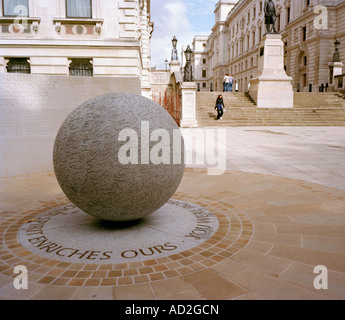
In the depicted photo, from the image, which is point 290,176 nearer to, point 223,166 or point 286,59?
point 223,166

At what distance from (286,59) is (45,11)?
138 ft

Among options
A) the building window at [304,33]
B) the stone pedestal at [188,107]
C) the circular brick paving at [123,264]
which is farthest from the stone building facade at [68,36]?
the building window at [304,33]

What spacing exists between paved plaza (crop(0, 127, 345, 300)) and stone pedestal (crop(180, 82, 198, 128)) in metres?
14.0

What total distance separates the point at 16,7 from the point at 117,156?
18657 millimetres

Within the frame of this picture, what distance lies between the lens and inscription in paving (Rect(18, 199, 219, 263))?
329 cm

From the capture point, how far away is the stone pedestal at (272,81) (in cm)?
2395

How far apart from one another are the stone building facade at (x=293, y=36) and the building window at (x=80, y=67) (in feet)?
86.0

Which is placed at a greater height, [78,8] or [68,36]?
[78,8]

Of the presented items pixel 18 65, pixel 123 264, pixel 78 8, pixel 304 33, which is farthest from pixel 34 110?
pixel 304 33

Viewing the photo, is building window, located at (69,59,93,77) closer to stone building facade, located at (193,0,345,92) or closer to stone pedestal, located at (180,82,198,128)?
stone pedestal, located at (180,82,198,128)

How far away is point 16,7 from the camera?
58.0 feet
